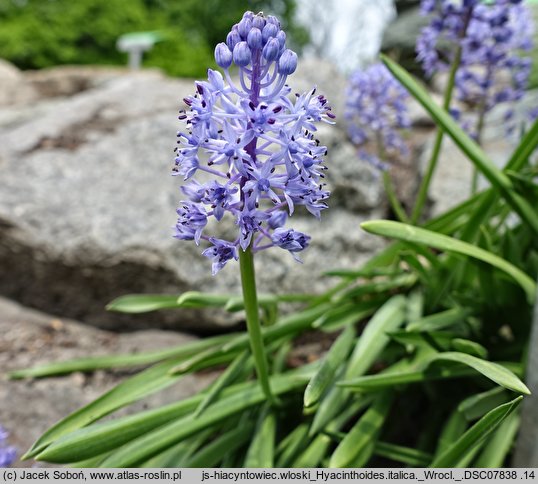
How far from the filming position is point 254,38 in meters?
1.39

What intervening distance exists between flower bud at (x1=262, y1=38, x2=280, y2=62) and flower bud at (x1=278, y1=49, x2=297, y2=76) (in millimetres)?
19

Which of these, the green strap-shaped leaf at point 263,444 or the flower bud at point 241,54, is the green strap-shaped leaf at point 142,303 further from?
the flower bud at point 241,54

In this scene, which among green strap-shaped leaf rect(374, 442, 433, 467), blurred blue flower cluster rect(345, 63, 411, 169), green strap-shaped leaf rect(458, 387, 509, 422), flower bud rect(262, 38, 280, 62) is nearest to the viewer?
flower bud rect(262, 38, 280, 62)

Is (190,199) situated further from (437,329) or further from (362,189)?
(362,189)

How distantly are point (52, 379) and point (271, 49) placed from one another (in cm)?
218

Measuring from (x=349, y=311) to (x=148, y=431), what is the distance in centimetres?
99

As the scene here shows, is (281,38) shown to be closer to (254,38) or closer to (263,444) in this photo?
(254,38)

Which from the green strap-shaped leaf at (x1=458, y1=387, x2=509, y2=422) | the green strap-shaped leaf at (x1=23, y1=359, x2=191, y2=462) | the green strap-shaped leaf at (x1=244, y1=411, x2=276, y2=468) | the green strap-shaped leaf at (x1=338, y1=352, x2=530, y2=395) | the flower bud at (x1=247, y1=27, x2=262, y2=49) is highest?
the flower bud at (x1=247, y1=27, x2=262, y2=49)

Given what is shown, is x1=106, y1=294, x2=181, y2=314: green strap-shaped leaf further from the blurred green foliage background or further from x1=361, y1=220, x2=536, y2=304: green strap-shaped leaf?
the blurred green foliage background

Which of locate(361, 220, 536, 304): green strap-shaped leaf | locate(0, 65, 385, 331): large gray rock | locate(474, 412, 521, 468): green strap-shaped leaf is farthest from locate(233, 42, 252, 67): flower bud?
locate(0, 65, 385, 331): large gray rock

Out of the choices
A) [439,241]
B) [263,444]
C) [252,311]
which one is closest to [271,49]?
[252,311]

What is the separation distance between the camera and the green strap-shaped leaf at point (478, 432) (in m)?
1.55

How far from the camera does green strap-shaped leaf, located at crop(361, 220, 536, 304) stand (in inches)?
76.9

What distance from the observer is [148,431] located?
6.73 feet
